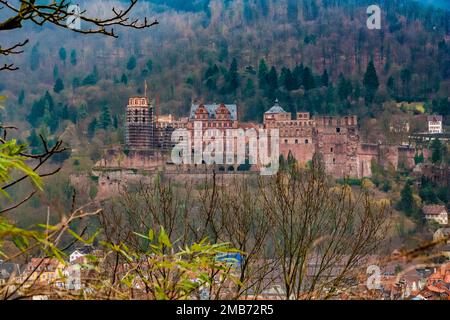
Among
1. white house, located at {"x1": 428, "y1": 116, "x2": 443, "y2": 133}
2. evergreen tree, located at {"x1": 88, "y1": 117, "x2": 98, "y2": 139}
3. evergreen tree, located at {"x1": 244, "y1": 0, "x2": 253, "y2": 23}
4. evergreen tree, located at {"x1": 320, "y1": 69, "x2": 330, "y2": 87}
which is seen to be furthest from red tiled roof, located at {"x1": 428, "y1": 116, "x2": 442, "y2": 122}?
evergreen tree, located at {"x1": 88, "y1": 117, "x2": 98, "y2": 139}

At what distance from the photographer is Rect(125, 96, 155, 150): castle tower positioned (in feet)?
195

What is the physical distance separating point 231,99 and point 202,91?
2.60 m

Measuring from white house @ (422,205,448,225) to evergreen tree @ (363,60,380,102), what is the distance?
1806 centimetres

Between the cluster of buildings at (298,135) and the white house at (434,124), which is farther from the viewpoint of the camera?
the white house at (434,124)

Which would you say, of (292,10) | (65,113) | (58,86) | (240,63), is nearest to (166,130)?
(65,113)

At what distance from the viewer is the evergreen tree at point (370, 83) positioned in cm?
6556

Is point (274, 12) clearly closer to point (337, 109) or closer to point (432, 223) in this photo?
point (337, 109)

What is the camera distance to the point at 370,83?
66062mm

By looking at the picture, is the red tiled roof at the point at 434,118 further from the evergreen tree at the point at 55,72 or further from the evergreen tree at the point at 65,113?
the evergreen tree at the point at 55,72

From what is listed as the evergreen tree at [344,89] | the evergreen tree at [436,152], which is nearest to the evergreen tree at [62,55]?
the evergreen tree at [344,89]

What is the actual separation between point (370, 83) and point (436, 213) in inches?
807

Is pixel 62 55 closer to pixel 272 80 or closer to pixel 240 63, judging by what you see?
pixel 240 63

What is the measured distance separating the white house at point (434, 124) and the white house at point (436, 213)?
13.1 metres
